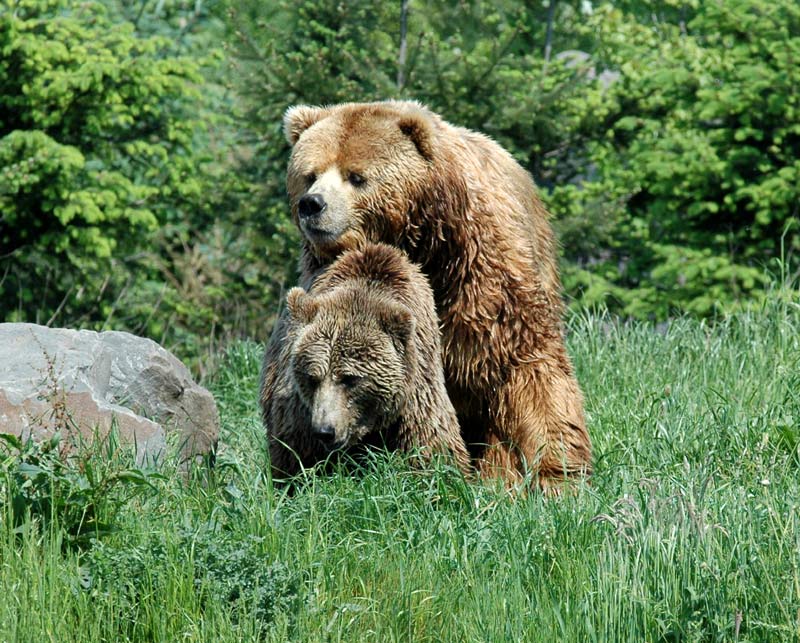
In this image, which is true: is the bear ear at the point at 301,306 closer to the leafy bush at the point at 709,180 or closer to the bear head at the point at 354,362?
the bear head at the point at 354,362

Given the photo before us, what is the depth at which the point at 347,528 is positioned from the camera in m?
4.58

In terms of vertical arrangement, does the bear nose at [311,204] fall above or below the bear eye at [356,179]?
below

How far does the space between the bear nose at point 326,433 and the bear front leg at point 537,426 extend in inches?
40.0

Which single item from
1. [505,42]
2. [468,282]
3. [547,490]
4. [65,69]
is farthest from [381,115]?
[65,69]

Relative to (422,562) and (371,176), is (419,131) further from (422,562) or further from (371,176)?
(422,562)

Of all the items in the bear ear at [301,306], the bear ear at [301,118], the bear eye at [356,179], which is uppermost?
the bear ear at [301,118]

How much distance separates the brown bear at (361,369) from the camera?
4715 millimetres

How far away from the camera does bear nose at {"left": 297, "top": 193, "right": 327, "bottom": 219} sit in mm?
4961

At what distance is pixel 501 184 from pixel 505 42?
6.22 m

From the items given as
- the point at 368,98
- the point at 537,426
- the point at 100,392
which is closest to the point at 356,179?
the point at 537,426

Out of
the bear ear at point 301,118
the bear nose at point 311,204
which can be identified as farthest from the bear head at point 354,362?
the bear ear at point 301,118

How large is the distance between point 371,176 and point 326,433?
1180 mm

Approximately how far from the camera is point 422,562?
423 centimetres

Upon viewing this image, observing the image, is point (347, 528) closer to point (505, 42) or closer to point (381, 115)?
point (381, 115)
